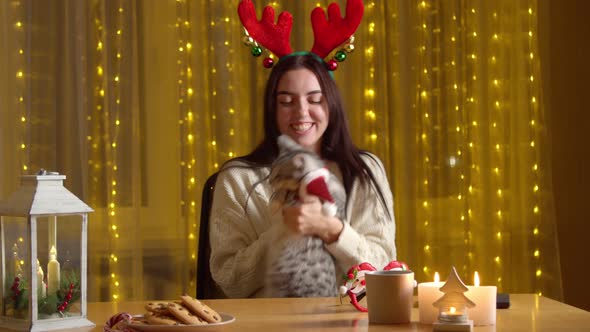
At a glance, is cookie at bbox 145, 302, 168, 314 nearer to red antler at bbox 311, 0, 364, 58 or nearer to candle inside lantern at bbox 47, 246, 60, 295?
candle inside lantern at bbox 47, 246, 60, 295

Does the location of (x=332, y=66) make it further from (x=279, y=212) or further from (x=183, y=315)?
(x=183, y=315)

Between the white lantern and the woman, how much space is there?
2.54ft

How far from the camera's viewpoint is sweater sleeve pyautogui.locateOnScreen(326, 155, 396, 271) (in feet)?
7.32

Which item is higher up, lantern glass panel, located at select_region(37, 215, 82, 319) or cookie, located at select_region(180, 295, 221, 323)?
lantern glass panel, located at select_region(37, 215, 82, 319)

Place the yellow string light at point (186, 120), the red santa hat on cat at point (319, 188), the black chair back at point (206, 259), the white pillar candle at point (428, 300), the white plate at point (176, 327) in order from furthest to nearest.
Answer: the yellow string light at point (186, 120)
the black chair back at point (206, 259)
the red santa hat on cat at point (319, 188)
the white pillar candle at point (428, 300)
the white plate at point (176, 327)

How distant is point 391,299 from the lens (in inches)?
60.7

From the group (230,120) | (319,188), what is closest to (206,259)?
(319,188)

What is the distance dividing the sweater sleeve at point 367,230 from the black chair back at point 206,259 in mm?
348

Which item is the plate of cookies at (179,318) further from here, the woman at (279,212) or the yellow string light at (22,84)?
the yellow string light at (22,84)

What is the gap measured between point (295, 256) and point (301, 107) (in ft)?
1.33

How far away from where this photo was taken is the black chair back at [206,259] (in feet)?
7.79

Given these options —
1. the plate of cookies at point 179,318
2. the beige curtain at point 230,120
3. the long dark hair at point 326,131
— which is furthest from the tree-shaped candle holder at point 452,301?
the beige curtain at point 230,120

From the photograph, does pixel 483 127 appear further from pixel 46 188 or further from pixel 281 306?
pixel 46 188

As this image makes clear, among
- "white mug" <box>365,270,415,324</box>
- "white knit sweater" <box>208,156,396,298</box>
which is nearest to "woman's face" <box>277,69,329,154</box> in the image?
"white knit sweater" <box>208,156,396,298</box>
